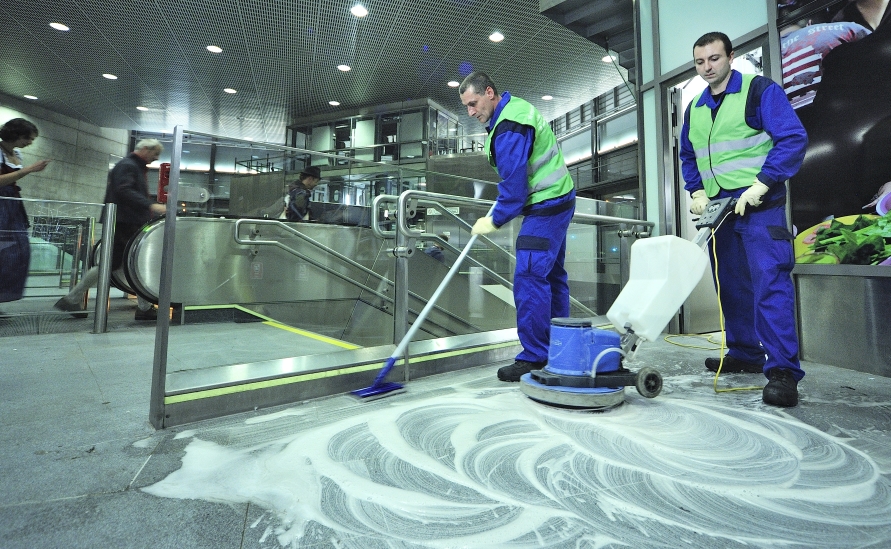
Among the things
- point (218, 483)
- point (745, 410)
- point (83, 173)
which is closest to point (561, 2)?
point (745, 410)

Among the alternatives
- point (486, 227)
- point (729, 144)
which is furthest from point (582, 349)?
point (729, 144)

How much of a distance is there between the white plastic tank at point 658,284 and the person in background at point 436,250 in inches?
50.0

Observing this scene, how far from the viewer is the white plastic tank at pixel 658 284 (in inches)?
55.7

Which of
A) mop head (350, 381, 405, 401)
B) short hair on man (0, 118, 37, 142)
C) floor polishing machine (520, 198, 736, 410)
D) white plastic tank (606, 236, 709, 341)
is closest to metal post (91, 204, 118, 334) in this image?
short hair on man (0, 118, 37, 142)

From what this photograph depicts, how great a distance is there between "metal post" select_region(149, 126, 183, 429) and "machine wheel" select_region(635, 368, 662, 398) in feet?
5.05

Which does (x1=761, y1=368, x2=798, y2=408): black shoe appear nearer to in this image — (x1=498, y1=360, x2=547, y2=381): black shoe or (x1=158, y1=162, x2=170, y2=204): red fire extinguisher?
(x1=498, y1=360, x2=547, y2=381): black shoe

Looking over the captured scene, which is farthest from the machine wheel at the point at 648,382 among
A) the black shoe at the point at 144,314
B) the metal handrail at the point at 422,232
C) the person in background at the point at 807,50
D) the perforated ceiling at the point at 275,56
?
the perforated ceiling at the point at 275,56

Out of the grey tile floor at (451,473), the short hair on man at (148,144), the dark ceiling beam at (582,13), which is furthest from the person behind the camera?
the dark ceiling beam at (582,13)

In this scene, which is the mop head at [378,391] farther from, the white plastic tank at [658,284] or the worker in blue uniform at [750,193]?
the worker in blue uniform at [750,193]

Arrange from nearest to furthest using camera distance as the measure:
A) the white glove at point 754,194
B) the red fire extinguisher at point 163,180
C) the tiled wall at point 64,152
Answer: the white glove at point 754,194
the red fire extinguisher at point 163,180
the tiled wall at point 64,152

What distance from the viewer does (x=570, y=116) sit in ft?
39.8

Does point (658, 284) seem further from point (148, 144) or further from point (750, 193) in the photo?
point (148, 144)

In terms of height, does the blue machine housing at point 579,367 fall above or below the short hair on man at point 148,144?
below

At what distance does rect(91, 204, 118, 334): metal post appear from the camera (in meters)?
3.18
